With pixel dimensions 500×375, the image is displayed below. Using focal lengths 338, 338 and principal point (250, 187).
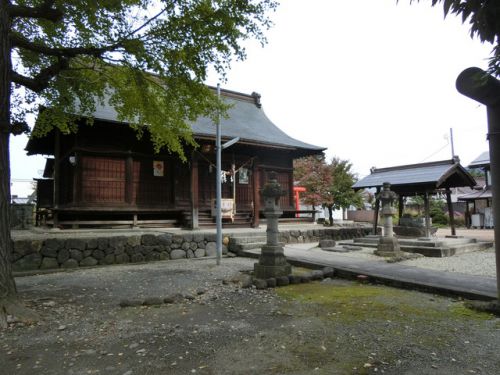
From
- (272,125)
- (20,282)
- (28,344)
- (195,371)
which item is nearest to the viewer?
(195,371)

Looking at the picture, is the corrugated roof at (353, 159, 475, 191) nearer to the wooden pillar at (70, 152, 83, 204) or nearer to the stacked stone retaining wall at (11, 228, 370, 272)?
the stacked stone retaining wall at (11, 228, 370, 272)

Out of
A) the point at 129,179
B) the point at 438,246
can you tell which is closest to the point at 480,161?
the point at 438,246

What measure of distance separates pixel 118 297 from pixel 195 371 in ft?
11.7

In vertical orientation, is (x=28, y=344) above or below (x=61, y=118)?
below

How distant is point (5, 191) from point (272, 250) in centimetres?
500

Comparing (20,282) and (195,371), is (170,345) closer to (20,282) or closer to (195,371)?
(195,371)

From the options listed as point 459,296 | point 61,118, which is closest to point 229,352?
point 459,296

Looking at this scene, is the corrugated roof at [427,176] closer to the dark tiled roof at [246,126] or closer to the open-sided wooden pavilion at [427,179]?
the open-sided wooden pavilion at [427,179]

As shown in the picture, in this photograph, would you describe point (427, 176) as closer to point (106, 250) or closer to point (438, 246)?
point (438, 246)

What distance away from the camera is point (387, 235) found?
36.1 feet

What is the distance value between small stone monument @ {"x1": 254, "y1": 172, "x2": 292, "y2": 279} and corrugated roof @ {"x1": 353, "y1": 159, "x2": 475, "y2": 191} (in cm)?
770

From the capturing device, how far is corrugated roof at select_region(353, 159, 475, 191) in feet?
41.8

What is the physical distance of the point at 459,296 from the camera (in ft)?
19.0

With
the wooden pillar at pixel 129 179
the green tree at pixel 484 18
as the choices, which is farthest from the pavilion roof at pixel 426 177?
the green tree at pixel 484 18
